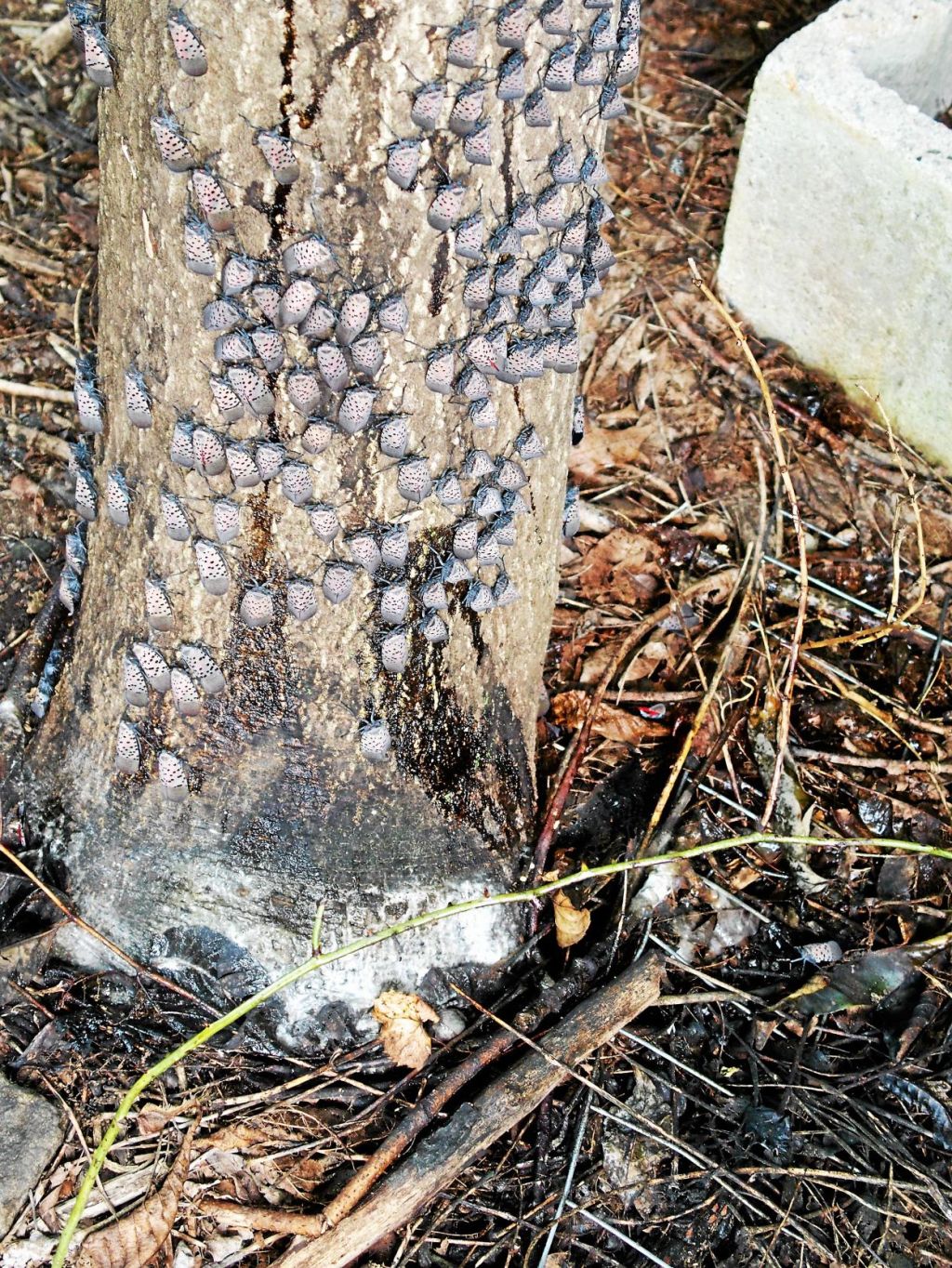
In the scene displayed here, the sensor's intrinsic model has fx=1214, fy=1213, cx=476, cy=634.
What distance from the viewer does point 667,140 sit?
5.14 m

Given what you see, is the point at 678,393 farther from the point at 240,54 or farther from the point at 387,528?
the point at 240,54

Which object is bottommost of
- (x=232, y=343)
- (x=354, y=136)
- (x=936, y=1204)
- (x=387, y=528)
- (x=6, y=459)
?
(x=936, y=1204)

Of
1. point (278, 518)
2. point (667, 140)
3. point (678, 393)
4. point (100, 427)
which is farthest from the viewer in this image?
point (667, 140)

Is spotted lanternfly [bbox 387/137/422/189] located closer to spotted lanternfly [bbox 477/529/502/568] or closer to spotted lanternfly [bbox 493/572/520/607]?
spotted lanternfly [bbox 477/529/502/568]

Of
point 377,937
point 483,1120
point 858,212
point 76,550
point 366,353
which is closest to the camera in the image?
point 366,353

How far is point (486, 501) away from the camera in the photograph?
8.50ft

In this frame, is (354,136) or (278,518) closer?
(354,136)

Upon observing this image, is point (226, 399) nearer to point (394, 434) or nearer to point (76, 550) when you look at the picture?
point (394, 434)

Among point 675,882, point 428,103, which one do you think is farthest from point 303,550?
point 675,882

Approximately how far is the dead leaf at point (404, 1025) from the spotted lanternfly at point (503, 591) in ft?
3.08

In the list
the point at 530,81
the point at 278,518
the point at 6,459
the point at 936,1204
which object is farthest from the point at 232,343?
the point at 936,1204

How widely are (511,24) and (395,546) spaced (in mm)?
993

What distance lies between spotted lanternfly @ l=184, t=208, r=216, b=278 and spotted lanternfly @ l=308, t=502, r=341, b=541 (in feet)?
1.59

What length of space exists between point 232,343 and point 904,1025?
220 cm
